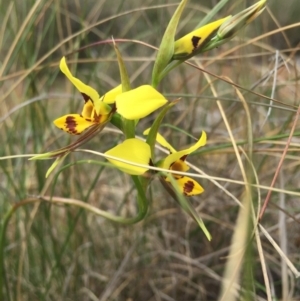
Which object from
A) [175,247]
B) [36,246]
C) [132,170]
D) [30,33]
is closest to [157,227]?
[175,247]

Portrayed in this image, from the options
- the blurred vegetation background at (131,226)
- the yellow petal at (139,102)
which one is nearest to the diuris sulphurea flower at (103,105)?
the yellow petal at (139,102)

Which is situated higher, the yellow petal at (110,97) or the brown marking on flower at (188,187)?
the yellow petal at (110,97)

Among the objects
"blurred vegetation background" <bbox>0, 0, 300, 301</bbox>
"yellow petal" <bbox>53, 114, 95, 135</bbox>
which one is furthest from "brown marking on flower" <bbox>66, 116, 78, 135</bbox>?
"blurred vegetation background" <bbox>0, 0, 300, 301</bbox>

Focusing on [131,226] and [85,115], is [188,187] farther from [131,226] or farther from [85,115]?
[131,226]

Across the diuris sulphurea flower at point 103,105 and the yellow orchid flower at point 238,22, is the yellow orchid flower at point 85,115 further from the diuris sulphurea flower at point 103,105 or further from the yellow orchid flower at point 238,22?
the yellow orchid flower at point 238,22

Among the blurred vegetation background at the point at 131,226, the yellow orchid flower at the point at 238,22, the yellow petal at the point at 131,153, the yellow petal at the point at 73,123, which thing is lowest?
the blurred vegetation background at the point at 131,226

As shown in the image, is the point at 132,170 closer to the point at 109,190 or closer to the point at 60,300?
the point at 60,300
